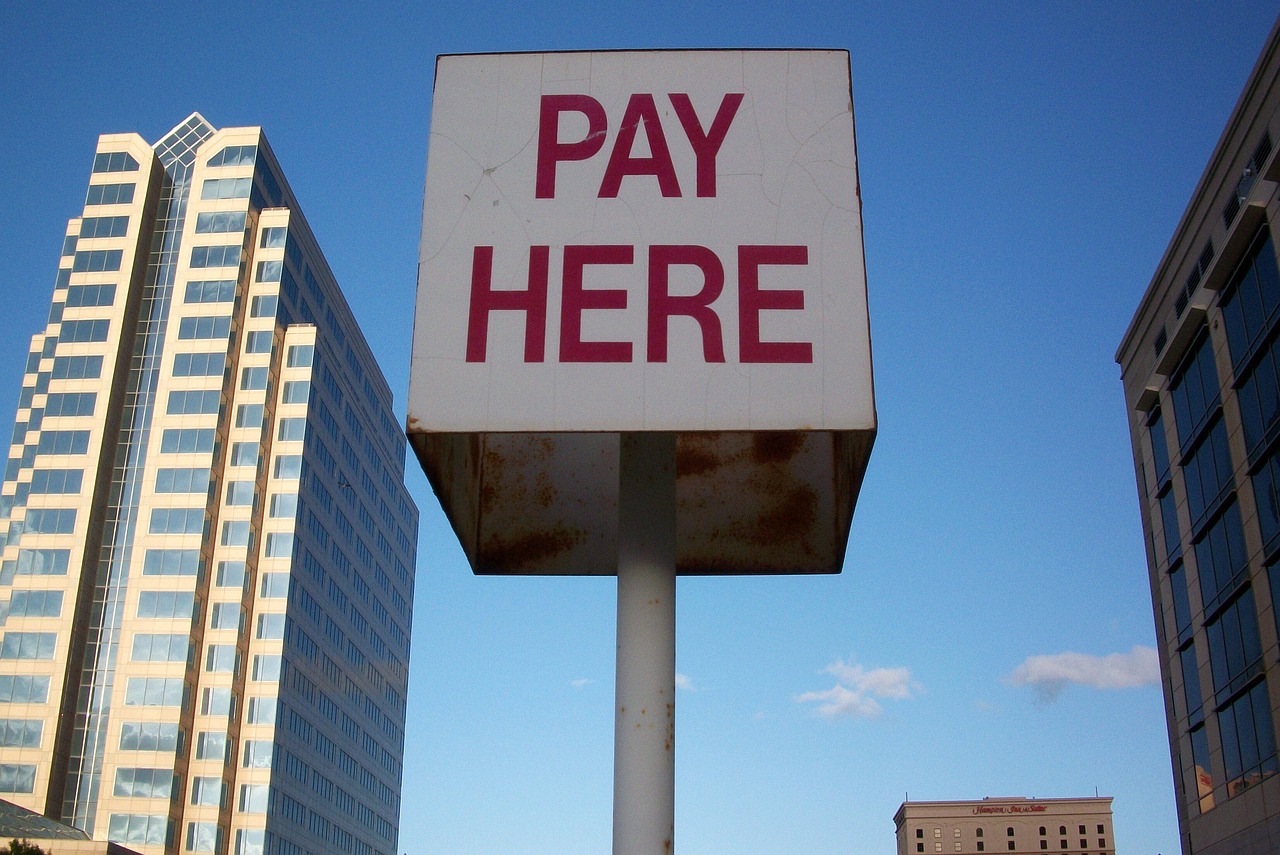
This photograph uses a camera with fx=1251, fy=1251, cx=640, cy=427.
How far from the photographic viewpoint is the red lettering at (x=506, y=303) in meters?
8.95

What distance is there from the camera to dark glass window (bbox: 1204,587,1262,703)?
105 ft

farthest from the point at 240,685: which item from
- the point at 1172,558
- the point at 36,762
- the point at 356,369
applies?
the point at 1172,558

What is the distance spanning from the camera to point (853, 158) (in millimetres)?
9586

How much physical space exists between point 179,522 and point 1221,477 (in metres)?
63.1

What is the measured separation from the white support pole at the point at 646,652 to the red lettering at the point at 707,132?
2.02 metres

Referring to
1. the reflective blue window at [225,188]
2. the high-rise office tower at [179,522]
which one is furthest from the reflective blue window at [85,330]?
the reflective blue window at [225,188]

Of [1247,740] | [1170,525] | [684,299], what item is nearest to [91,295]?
[1170,525]

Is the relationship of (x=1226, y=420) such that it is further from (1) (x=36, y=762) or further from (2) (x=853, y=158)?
(1) (x=36, y=762)

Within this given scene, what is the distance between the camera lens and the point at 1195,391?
3691 centimetres

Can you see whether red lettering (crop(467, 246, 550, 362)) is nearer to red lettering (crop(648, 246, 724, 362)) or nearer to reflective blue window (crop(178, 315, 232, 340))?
red lettering (crop(648, 246, 724, 362))

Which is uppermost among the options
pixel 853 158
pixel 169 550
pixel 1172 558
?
pixel 169 550

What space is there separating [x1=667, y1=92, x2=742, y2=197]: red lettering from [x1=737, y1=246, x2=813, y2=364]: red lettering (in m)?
0.67

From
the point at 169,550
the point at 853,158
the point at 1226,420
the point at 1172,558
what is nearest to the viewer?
the point at 853,158

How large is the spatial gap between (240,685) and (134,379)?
68.7ft
